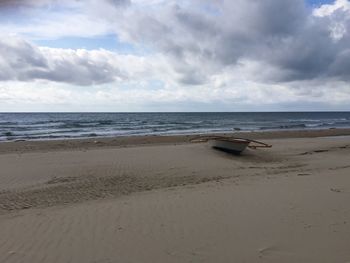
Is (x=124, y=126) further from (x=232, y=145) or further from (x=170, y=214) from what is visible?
(x=170, y=214)

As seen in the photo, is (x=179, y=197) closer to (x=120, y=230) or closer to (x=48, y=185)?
(x=120, y=230)

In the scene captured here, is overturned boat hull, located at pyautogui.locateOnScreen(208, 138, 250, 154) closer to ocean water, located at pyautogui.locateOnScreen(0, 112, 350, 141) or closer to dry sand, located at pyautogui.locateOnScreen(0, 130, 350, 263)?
dry sand, located at pyautogui.locateOnScreen(0, 130, 350, 263)

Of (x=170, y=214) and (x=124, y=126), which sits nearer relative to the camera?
(x=170, y=214)

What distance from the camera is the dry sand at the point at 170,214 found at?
502 cm

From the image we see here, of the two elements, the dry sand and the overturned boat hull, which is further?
the overturned boat hull

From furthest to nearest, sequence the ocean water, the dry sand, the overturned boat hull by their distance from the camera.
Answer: the ocean water < the overturned boat hull < the dry sand

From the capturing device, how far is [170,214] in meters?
6.64

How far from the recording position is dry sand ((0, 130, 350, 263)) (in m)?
5.02

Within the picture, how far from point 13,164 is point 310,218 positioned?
9629 mm

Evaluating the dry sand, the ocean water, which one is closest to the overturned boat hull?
the dry sand

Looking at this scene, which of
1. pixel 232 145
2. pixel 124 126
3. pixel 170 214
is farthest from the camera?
pixel 124 126

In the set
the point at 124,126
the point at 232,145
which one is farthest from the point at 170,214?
the point at 124,126

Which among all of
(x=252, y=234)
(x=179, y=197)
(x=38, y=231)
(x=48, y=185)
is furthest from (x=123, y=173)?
(x=252, y=234)

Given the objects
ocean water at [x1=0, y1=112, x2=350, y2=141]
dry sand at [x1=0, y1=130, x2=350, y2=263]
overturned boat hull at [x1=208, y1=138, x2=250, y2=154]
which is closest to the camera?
dry sand at [x1=0, y1=130, x2=350, y2=263]
